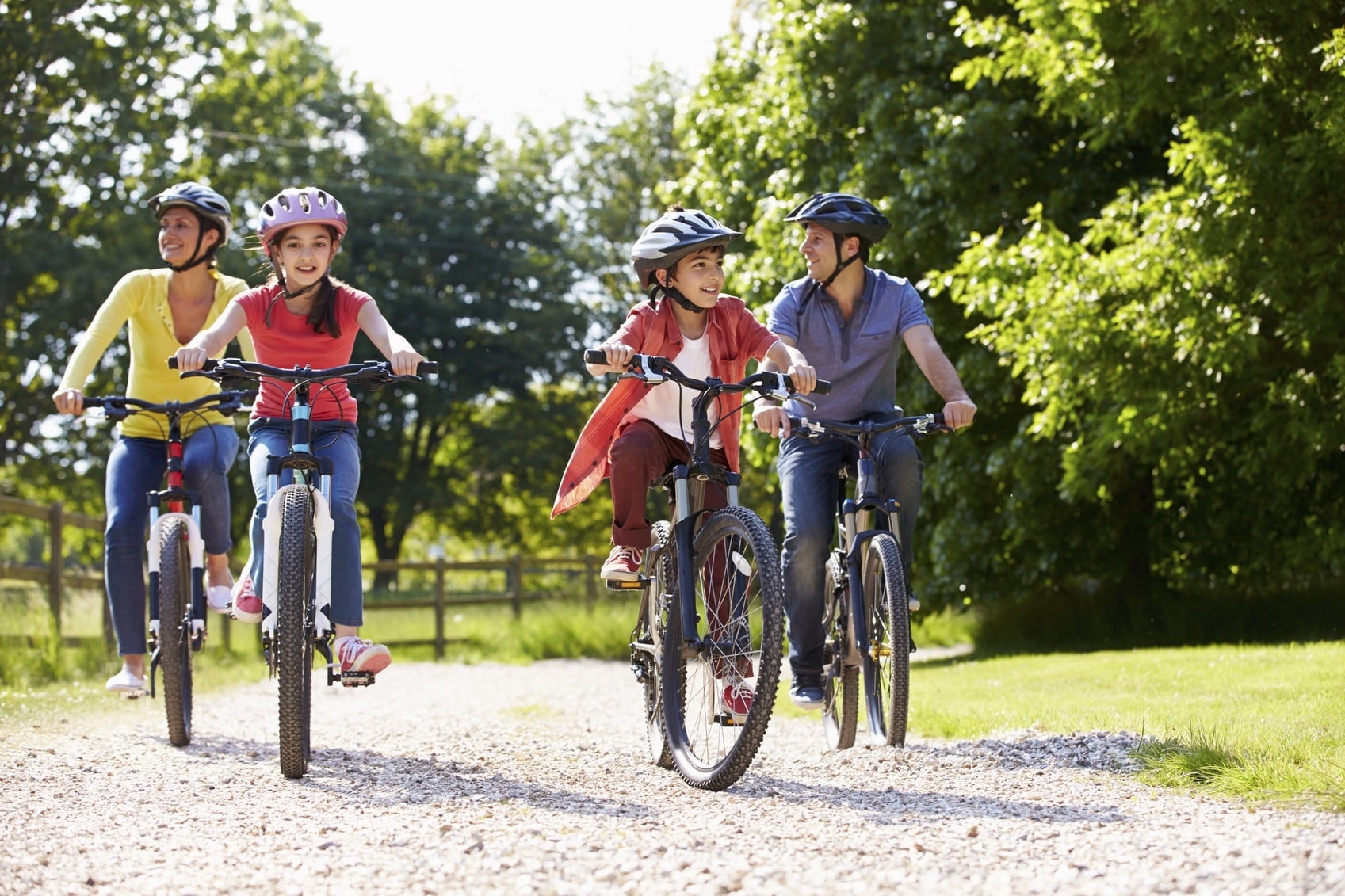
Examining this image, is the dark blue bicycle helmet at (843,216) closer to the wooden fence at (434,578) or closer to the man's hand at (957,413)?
the man's hand at (957,413)

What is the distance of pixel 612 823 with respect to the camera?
13.4 ft

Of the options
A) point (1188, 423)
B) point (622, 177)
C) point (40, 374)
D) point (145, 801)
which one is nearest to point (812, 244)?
point (145, 801)

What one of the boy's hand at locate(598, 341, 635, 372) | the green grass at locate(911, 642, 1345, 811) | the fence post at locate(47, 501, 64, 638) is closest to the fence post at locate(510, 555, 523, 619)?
the fence post at locate(47, 501, 64, 638)

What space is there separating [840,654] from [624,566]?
0.95 metres

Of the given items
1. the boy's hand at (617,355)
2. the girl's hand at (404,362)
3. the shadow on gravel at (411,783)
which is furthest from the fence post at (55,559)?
the boy's hand at (617,355)

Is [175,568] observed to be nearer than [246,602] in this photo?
No

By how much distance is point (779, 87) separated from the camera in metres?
17.7

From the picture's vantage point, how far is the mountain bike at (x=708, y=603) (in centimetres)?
460

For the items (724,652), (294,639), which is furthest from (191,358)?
(724,652)

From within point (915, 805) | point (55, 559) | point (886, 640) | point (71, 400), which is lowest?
point (915, 805)

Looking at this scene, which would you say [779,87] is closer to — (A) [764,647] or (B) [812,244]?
(B) [812,244]

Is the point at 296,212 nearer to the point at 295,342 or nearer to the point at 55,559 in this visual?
the point at 295,342

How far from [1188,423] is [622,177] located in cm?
2812

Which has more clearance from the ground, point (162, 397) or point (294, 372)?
point (162, 397)
